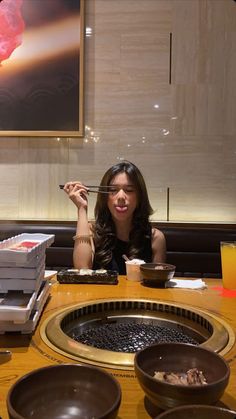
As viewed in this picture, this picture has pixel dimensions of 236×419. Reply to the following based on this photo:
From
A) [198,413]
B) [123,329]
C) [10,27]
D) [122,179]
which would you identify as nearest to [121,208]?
[122,179]

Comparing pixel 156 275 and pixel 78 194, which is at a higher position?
pixel 78 194

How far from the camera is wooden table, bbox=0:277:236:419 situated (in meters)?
0.73

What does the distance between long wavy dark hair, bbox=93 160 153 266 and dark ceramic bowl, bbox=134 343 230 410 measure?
147 cm

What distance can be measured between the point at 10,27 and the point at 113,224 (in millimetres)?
2070

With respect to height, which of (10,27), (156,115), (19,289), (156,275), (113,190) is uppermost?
(10,27)

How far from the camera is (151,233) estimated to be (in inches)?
96.6

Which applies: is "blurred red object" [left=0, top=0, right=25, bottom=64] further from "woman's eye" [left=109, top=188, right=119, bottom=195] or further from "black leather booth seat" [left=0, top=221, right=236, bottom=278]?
"woman's eye" [left=109, top=188, right=119, bottom=195]

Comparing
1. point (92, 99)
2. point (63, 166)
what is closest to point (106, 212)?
point (63, 166)

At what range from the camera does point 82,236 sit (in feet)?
7.48

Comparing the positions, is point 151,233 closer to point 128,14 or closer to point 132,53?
point 132,53

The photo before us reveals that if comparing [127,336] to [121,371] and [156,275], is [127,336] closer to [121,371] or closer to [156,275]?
[121,371]

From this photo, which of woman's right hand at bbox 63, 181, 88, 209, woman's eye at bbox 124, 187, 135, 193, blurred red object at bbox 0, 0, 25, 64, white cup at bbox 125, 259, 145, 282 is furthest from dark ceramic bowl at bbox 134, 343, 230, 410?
blurred red object at bbox 0, 0, 25, 64

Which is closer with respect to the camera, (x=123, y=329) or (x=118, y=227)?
(x=123, y=329)

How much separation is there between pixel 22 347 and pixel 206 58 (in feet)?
9.66
